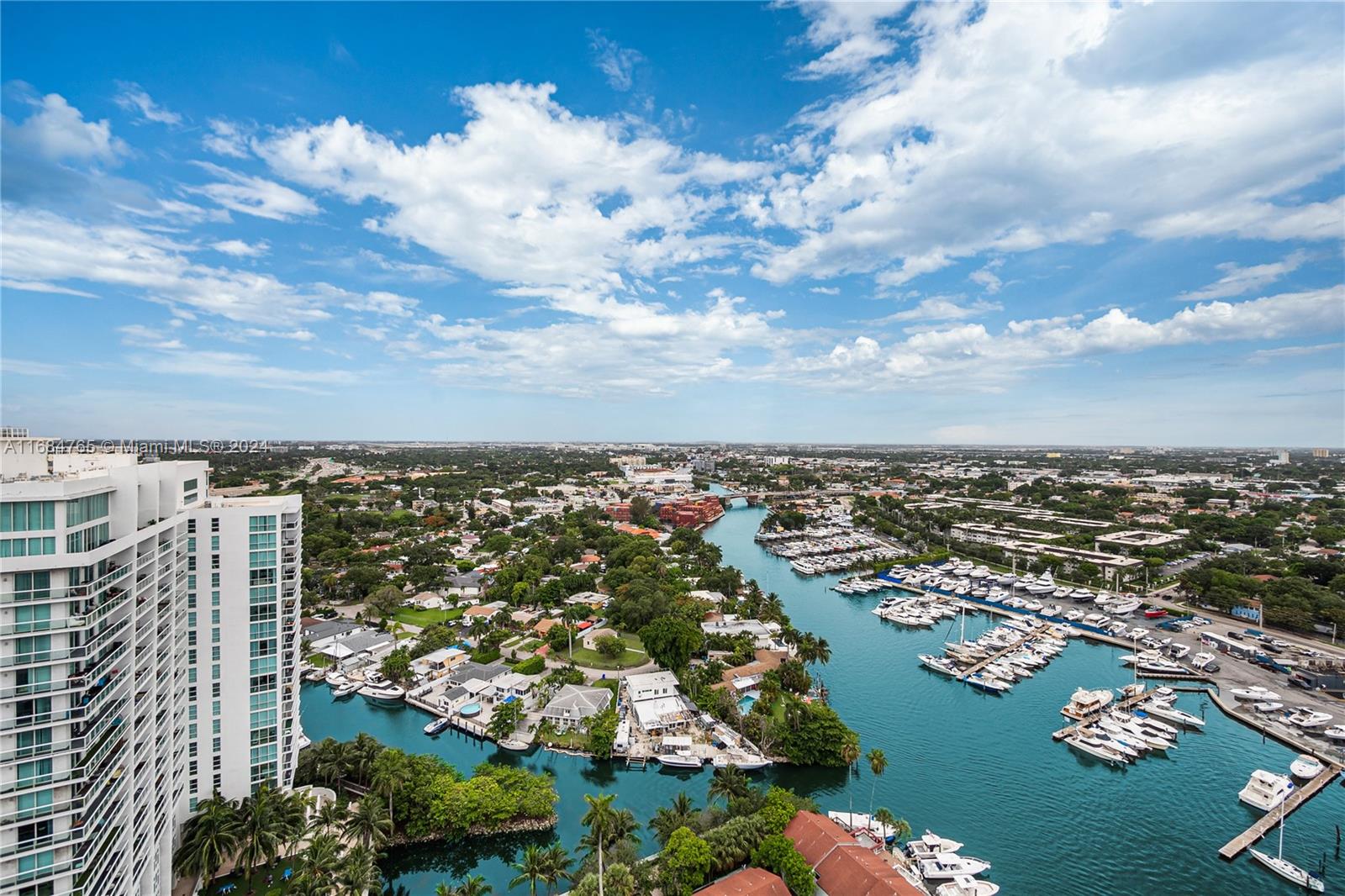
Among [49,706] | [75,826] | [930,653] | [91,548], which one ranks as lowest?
[930,653]

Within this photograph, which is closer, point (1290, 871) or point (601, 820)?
point (601, 820)

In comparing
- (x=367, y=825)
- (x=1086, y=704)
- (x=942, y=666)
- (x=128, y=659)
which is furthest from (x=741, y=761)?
(x=128, y=659)

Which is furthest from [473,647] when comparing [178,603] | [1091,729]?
[1091,729]

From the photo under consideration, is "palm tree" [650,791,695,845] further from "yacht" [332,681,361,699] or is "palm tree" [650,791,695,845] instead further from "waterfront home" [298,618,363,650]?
"waterfront home" [298,618,363,650]

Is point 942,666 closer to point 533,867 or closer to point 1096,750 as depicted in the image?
point 1096,750

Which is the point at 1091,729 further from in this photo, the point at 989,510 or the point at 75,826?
the point at 989,510

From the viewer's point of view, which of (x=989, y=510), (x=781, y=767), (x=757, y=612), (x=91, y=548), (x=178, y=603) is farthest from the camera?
(x=989, y=510)
